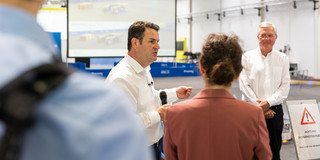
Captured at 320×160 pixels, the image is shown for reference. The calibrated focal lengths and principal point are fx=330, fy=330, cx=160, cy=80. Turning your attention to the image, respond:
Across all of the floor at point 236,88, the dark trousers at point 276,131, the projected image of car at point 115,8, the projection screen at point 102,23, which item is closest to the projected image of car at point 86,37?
the projection screen at point 102,23

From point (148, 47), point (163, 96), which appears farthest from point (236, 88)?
point (148, 47)

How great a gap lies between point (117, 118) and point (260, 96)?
3026mm

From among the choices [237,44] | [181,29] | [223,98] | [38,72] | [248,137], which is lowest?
[248,137]

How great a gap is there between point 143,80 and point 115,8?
6.85 m

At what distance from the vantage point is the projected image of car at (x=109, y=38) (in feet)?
28.4

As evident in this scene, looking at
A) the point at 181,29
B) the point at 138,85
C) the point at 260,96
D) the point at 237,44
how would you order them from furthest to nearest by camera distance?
the point at 181,29
the point at 260,96
the point at 138,85
the point at 237,44

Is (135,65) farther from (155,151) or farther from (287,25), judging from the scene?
(287,25)

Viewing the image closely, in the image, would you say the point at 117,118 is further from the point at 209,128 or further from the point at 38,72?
the point at 209,128

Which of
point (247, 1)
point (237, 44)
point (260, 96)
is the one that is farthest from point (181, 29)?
point (237, 44)

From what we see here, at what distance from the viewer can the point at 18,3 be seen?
1.43 feet

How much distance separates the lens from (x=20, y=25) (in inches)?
16.6

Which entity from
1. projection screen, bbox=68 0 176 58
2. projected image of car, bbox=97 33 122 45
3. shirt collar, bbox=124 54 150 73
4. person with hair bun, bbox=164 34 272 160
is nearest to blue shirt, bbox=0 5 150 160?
person with hair bun, bbox=164 34 272 160

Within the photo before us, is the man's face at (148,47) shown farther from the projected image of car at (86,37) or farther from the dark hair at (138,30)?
the projected image of car at (86,37)

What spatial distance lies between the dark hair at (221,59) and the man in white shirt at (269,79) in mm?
1664
